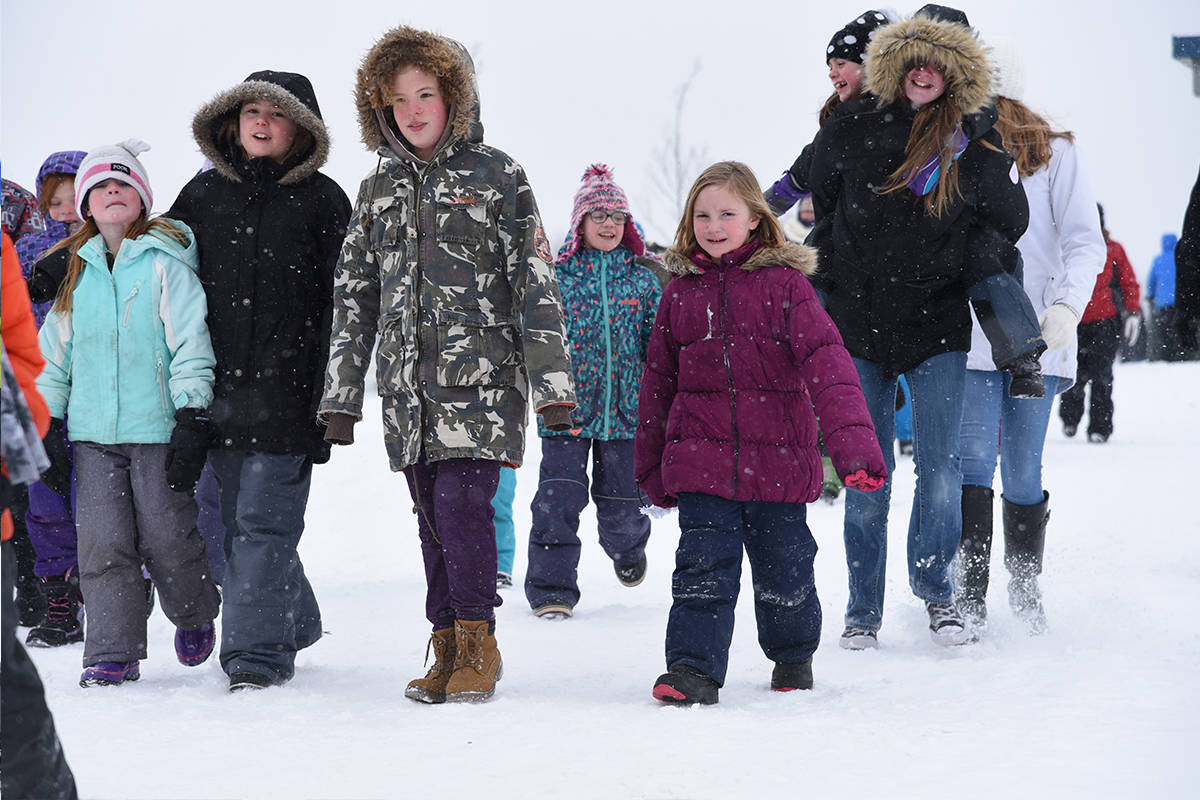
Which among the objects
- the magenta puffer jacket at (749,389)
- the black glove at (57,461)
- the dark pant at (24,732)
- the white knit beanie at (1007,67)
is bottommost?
the dark pant at (24,732)

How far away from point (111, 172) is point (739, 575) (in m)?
2.81

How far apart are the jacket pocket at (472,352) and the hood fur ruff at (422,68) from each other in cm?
67

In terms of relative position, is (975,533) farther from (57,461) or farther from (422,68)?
(57,461)

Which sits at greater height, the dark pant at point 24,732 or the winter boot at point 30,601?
the dark pant at point 24,732

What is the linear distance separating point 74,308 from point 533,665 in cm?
219

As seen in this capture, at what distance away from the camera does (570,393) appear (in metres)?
4.09

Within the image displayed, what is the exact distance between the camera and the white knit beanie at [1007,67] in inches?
203

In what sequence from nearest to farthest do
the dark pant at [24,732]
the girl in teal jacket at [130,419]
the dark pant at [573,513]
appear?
the dark pant at [24,732], the girl in teal jacket at [130,419], the dark pant at [573,513]

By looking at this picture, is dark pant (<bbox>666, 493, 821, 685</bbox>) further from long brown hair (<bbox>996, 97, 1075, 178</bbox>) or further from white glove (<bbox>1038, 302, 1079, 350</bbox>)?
long brown hair (<bbox>996, 97, 1075, 178</bbox>)

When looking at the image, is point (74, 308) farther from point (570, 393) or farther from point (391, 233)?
point (570, 393)

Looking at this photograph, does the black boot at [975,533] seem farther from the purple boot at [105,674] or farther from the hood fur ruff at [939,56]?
the purple boot at [105,674]

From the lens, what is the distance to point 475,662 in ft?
13.4

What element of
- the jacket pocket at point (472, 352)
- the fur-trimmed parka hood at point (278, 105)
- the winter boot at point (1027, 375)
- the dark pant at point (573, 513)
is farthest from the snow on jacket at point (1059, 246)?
the fur-trimmed parka hood at point (278, 105)

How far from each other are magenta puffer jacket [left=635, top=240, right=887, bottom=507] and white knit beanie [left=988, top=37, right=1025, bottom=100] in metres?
1.58
